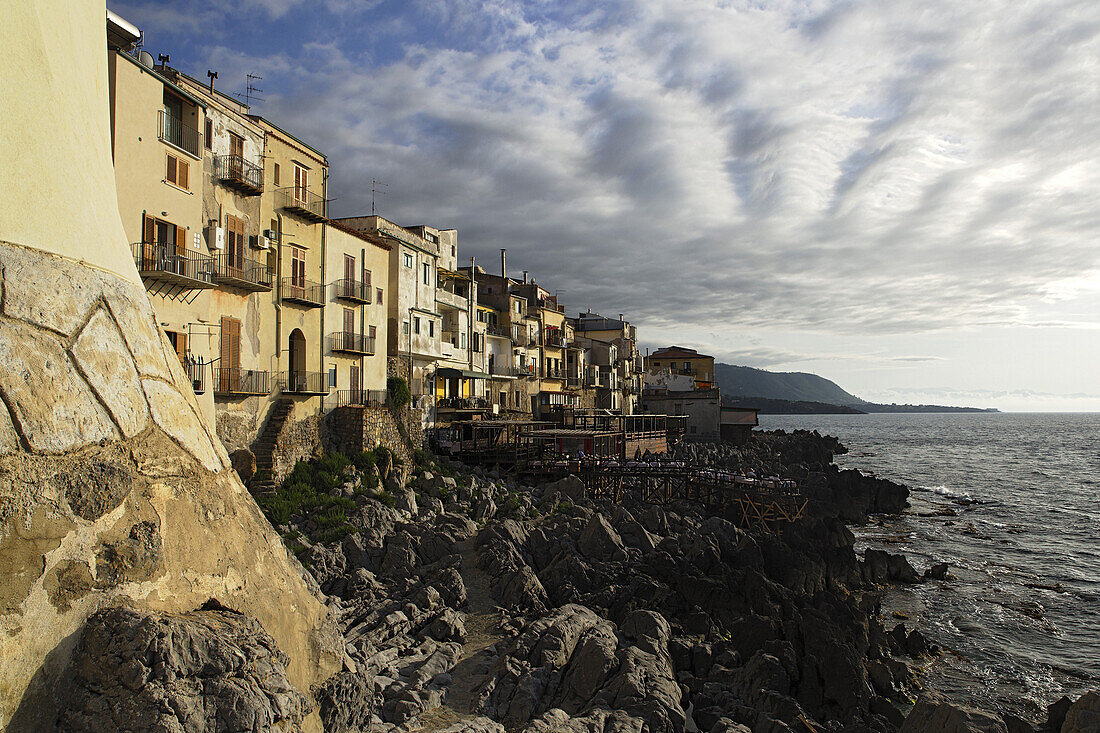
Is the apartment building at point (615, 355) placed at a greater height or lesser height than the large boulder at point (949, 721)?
greater

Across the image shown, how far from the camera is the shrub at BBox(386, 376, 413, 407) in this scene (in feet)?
125

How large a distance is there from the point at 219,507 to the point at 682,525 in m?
25.7

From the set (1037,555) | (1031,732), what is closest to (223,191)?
(1031,732)

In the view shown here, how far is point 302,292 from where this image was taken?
30922mm

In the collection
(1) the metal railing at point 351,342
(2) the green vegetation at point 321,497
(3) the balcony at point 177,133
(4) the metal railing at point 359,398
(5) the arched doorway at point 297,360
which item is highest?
(3) the balcony at point 177,133

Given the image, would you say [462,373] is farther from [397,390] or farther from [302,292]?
[302,292]

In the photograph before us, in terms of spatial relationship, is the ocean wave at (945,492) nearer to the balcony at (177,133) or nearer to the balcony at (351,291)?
the balcony at (351,291)

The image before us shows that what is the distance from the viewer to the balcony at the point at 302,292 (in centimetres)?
3019

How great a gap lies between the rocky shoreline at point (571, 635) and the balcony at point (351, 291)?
8895mm

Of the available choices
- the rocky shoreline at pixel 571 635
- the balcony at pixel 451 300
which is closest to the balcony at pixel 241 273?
the rocky shoreline at pixel 571 635

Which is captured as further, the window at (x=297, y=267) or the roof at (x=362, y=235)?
the roof at (x=362, y=235)

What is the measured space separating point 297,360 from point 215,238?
7.40 m

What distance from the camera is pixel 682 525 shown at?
101 ft

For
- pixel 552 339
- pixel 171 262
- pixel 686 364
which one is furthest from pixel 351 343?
pixel 686 364
